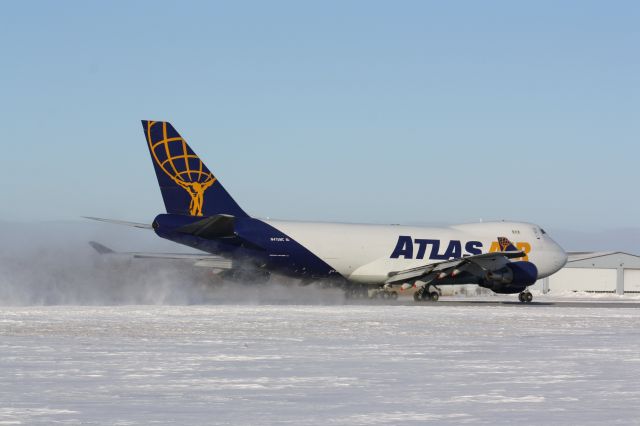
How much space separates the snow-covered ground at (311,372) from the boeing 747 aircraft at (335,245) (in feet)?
48.8

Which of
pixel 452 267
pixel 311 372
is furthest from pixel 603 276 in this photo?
pixel 311 372

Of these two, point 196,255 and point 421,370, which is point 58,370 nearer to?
point 421,370

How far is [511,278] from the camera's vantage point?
4831 cm

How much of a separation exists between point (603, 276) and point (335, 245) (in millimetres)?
48756

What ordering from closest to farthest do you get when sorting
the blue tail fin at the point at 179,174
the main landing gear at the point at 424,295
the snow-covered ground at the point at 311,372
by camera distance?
the snow-covered ground at the point at 311,372
the blue tail fin at the point at 179,174
the main landing gear at the point at 424,295

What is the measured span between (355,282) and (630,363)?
32382 millimetres

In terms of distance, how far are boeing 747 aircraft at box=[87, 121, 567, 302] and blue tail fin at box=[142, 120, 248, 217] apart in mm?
44

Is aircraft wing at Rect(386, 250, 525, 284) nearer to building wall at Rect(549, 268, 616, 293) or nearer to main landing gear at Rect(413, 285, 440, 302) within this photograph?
main landing gear at Rect(413, 285, 440, 302)

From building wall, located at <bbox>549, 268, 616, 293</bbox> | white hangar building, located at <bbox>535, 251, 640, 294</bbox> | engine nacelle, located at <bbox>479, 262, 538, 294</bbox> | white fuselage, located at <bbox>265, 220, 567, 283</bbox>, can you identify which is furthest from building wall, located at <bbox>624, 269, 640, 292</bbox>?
engine nacelle, located at <bbox>479, 262, 538, 294</bbox>

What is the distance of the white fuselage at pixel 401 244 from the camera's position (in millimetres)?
47094

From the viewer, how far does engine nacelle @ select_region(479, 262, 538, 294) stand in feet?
158

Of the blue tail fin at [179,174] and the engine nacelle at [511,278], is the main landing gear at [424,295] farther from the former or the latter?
the blue tail fin at [179,174]

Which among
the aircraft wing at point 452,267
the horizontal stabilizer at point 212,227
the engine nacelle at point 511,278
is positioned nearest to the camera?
the horizontal stabilizer at point 212,227

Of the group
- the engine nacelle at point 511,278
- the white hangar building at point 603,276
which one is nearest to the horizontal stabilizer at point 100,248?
the engine nacelle at point 511,278
